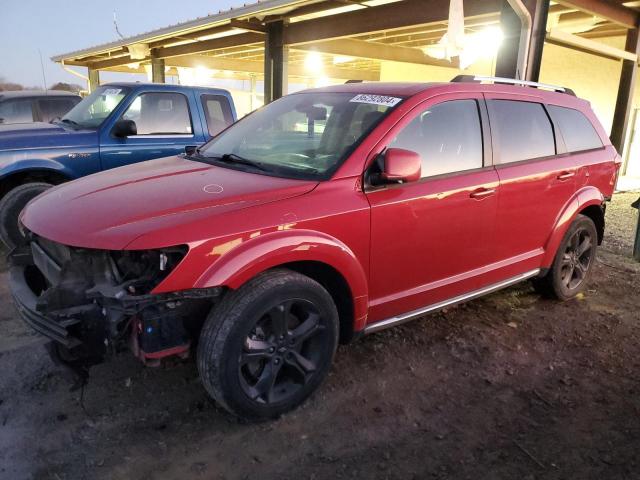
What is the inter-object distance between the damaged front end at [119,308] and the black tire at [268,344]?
14 centimetres

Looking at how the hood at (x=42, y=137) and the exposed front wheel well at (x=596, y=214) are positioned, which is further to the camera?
the hood at (x=42, y=137)

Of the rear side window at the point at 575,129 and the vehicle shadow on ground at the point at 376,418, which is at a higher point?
the rear side window at the point at 575,129

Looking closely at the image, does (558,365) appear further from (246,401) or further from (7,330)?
(7,330)

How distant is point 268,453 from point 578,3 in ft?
25.7

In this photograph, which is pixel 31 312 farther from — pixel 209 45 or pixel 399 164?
pixel 209 45

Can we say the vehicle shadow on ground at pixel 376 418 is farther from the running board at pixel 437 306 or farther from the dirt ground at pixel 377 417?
the running board at pixel 437 306

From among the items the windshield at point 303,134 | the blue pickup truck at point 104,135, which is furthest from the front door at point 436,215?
the blue pickup truck at point 104,135

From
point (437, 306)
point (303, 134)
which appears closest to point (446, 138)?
point (303, 134)

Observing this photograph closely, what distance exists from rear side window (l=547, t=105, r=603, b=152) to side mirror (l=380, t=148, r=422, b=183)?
197cm

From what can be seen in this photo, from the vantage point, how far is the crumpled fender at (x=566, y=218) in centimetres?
425

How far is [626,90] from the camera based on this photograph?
1008cm

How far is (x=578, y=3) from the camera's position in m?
7.62

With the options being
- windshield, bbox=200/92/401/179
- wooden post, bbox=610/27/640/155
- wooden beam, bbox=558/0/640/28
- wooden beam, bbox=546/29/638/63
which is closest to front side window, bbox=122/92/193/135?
windshield, bbox=200/92/401/179

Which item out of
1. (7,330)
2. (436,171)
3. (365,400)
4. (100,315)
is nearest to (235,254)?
(100,315)
